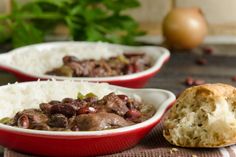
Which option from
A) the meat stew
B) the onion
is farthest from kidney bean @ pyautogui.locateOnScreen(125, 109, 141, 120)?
the onion

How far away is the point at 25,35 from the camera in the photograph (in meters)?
3.59

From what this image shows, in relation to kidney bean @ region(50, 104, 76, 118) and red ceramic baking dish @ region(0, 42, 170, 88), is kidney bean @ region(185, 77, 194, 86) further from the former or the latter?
A: kidney bean @ region(50, 104, 76, 118)

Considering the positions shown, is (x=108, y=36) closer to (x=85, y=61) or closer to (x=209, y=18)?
(x=209, y=18)

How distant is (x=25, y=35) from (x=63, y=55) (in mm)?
540

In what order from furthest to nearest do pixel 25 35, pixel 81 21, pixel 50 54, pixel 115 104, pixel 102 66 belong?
1. pixel 81 21
2. pixel 25 35
3. pixel 50 54
4. pixel 102 66
5. pixel 115 104

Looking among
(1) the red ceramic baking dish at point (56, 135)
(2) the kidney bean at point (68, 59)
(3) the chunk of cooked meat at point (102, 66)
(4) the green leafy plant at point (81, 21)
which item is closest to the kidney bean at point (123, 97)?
(1) the red ceramic baking dish at point (56, 135)

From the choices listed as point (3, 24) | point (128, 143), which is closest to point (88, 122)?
point (128, 143)

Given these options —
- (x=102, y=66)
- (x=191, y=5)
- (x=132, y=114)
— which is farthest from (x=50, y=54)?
(x=191, y=5)

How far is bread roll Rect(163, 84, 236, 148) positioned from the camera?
6.46ft

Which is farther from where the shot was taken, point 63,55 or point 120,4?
point 120,4

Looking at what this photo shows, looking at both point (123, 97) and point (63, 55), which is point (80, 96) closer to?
point (123, 97)

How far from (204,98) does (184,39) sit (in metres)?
1.78

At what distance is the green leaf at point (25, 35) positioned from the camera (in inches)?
140

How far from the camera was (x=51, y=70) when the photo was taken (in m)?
2.94
